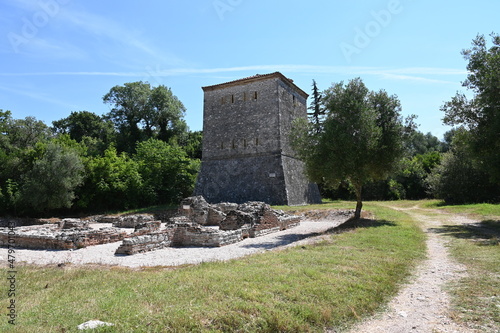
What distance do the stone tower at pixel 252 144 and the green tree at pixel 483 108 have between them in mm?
12676

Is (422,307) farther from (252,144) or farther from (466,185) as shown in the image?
(466,185)

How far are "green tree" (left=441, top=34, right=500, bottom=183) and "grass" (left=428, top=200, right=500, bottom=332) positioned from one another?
378cm

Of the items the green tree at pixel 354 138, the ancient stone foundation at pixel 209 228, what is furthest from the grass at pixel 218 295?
the green tree at pixel 354 138

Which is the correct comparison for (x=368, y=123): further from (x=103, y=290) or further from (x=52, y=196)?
(x=52, y=196)

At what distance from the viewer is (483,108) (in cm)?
1460

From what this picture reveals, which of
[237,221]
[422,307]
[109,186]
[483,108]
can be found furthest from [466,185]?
[109,186]

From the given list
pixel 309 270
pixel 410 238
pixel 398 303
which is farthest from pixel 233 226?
pixel 398 303

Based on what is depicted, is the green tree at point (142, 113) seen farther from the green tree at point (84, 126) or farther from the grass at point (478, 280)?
the grass at point (478, 280)

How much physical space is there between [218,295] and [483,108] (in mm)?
15553

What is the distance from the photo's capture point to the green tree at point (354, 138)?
14.3 metres

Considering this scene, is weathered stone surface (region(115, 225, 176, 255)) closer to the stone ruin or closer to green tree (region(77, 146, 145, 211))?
the stone ruin

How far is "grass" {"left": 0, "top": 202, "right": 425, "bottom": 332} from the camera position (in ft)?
12.5

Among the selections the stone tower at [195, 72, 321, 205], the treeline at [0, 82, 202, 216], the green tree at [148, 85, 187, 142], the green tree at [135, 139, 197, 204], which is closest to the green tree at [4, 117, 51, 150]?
the treeline at [0, 82, 202, 216]

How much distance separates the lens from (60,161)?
2358 centimetres
